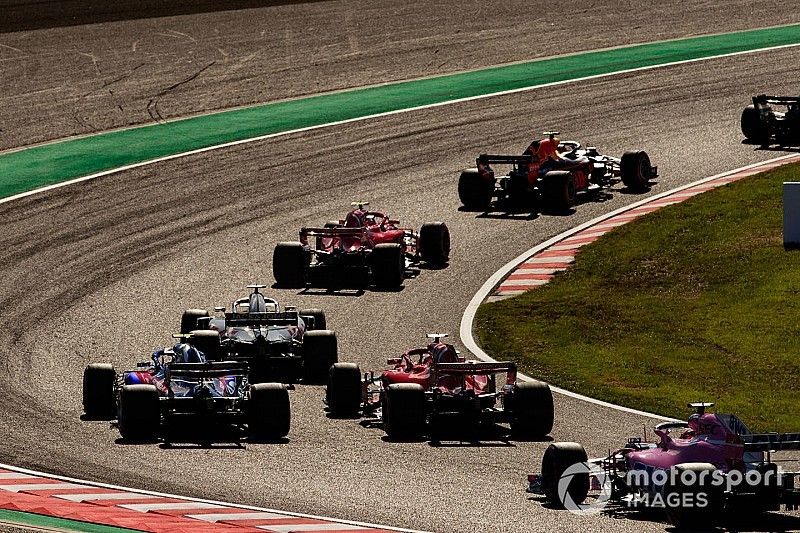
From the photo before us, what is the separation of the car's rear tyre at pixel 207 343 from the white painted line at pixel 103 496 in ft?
24.2

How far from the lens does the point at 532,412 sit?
81.9 feet

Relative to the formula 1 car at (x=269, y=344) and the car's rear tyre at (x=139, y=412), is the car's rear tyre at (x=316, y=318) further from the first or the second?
the car's rear tyre at (x=139, y=412)

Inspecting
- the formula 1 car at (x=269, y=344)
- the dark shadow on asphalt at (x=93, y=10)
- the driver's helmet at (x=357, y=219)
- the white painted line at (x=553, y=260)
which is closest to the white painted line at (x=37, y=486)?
the formula 1 car at (x=269, y=344)

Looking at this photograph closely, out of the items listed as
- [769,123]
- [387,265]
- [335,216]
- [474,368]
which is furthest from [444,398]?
[769,123]

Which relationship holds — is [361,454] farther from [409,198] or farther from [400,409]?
[409,198]

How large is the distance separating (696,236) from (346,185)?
10007 mm

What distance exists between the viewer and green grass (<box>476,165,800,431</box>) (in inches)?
1099

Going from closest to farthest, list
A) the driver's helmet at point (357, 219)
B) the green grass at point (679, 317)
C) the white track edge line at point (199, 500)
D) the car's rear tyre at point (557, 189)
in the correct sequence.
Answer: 1. the white track edge line at point (199, 500)
2. the green grass at point (679, 317)
3. the driver's helmet at point (357, 219)
4. the car's rear tyre at point (557, 189)

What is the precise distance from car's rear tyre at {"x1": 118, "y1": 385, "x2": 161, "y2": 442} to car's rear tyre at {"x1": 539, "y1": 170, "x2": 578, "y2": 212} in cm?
1795

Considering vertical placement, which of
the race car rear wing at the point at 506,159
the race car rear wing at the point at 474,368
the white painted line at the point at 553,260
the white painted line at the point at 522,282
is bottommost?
the race car rear wing at the point at 474,368

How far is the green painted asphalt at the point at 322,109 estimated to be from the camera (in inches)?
1805

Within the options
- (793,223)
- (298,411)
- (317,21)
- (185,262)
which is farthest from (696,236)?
(317,21)

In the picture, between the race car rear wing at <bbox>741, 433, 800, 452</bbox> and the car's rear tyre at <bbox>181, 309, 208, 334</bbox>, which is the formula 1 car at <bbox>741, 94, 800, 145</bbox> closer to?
the car's rear tyre at <bbox>181, 309, 208, 334</bbox>

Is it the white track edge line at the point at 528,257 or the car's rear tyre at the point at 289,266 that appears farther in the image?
the car's rear tyre at the point at 289,266
